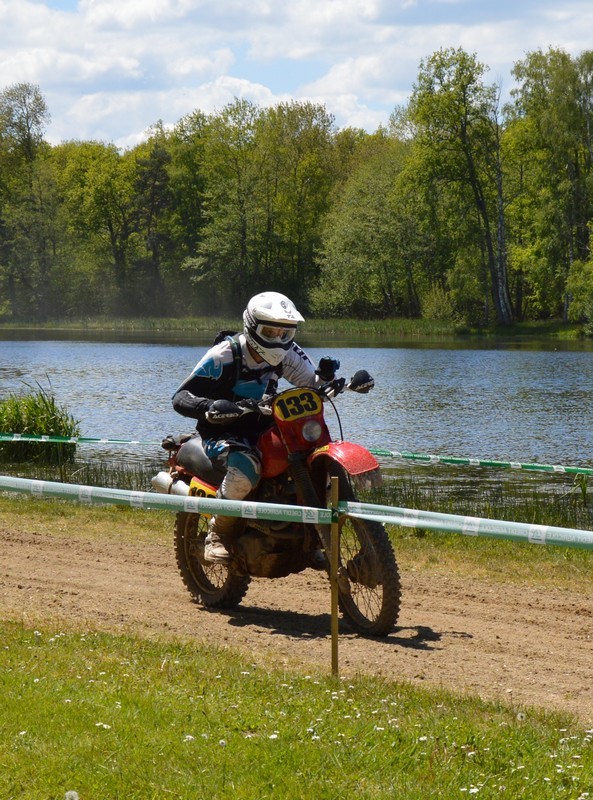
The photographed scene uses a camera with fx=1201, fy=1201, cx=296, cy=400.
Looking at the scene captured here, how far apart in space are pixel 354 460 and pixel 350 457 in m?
0.04

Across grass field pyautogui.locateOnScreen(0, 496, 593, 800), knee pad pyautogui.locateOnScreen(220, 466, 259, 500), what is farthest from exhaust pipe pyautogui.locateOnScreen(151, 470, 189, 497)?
grass field pyautogui.locateOnScreen(0, 496, 593, 800)

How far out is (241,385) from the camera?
8.38 m

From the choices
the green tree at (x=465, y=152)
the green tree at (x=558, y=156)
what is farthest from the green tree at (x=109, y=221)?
the green tree at (x=558, y=156)

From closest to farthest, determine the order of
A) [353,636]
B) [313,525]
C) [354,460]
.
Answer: [354,460] < [353,636] < [313,525]

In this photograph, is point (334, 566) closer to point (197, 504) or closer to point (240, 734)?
point (197, 504)

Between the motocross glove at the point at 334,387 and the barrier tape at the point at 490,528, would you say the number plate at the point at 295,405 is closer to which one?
the motocross glove at the point at 334,387

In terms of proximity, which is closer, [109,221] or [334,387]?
[334,387]

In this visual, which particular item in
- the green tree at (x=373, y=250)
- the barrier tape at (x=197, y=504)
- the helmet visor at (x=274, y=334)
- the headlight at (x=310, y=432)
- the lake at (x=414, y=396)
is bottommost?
the lake at (x=414, y=396)

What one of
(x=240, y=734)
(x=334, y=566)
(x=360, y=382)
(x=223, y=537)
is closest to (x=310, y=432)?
(x=360, y=382)

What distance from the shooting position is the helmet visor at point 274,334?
8.14 metres

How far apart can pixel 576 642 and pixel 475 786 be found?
3001mm

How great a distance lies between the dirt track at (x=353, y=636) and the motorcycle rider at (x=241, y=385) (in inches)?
25.7

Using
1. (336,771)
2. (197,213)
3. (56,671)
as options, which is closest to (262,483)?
(56,671)

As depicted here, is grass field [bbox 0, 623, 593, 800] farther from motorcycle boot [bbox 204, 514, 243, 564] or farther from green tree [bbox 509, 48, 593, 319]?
green tree [bbox 509, 48, 593, 319]
